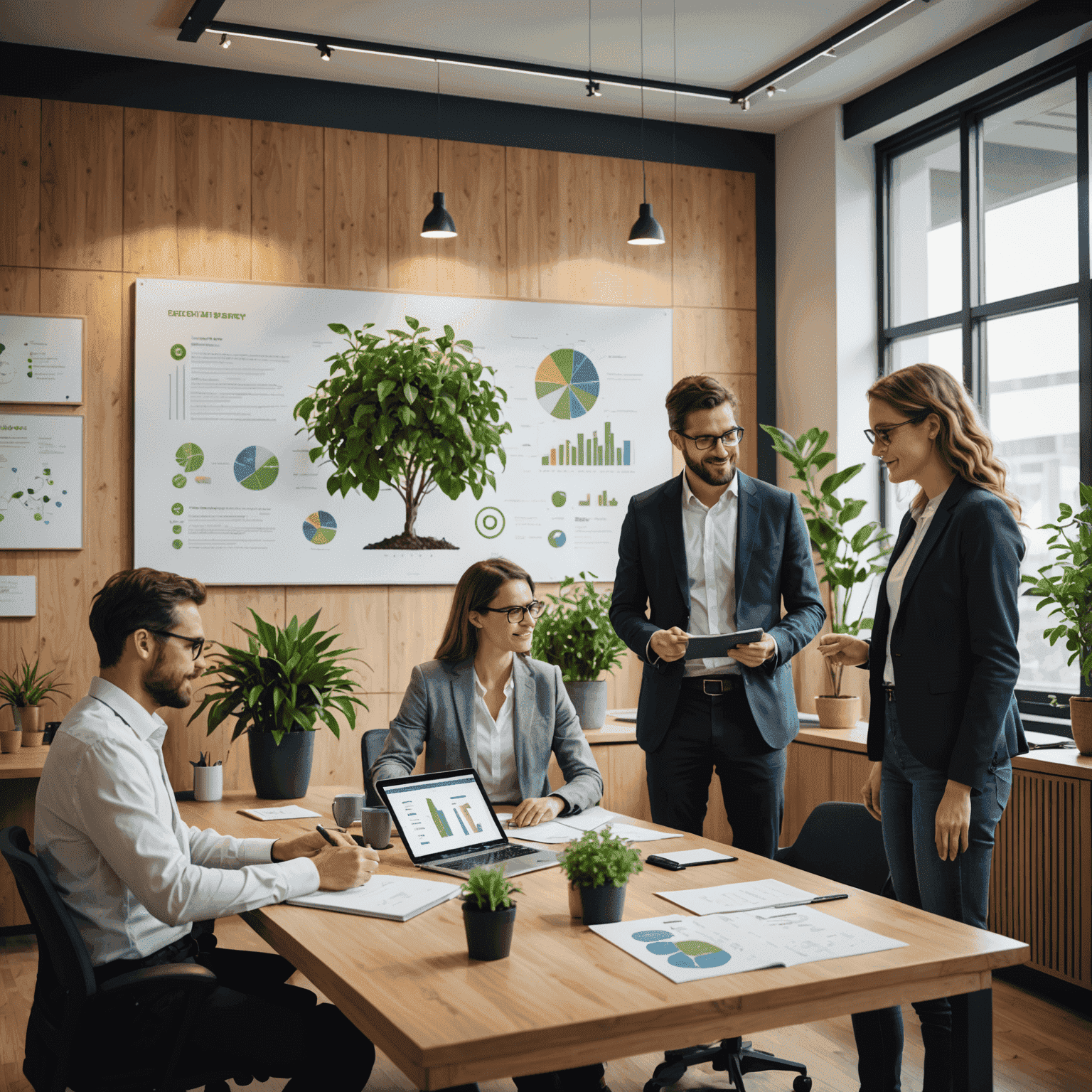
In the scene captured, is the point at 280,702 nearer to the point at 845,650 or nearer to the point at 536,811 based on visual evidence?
the point at 536,811

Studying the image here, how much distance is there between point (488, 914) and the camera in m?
1.66

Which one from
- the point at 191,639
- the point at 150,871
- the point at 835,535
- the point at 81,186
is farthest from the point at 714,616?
the point at 81,186

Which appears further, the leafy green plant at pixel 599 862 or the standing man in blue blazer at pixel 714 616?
the standing man in blue blazer at pixel 714 616

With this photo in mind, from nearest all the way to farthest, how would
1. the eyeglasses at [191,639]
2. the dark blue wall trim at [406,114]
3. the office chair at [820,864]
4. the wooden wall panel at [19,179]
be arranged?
1. the eyeglasses at [191,639]
2. the office chair at [820,864]
3. the wooden wall panel at [19,179]
4. the dark blue wall trim at [406,114]

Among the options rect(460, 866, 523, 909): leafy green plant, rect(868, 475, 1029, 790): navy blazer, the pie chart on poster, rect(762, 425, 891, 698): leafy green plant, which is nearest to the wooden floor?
rect(868, 475, 1029, 790): navy blazer

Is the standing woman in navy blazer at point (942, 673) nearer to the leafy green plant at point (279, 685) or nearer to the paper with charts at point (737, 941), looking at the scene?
the paper with charts at point (737, 941)

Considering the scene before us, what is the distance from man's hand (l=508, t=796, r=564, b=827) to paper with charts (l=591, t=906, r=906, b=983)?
2.50 feet

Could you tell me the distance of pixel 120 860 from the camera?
6.21 ft

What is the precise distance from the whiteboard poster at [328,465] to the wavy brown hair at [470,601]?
2154 mm

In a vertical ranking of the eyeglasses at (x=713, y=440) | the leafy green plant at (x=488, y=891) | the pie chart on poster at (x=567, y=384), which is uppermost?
the pie chart on poster at (x=567, y=384)

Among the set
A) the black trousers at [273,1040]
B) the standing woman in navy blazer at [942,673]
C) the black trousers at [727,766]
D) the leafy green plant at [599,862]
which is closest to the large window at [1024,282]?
the black trousers at [727,766]

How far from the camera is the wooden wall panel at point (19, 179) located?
467cm

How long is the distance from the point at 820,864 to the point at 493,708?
0.91 metres

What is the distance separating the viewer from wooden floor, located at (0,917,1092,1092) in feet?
9.92
